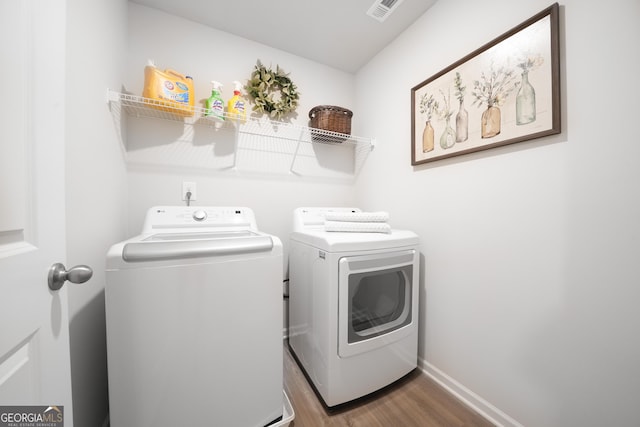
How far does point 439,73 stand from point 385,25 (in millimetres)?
582

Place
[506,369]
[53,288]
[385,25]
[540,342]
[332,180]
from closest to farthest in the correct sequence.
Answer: [53,288] → [540,342] → [506,369] → [385,25] → [332,180]

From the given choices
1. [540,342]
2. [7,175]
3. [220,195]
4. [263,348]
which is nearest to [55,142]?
[7,175]

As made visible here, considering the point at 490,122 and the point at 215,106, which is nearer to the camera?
the point at 490,122

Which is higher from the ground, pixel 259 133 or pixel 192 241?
pixel 259 133

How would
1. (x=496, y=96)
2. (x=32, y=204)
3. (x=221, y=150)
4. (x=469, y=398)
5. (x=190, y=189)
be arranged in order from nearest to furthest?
1. (x=32, y=204)
2. (x=496, y=96)
3. (x=469, y=398)
4. (x=190, y=189)
5. (x=221, y=150)

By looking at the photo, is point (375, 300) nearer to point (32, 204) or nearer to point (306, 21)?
point (32, 204)

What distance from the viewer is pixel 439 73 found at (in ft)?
4.46

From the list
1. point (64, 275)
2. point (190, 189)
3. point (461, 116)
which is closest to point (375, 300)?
point (461, 116)

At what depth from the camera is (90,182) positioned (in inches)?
36.7

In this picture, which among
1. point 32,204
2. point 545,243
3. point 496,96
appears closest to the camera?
point 32,204

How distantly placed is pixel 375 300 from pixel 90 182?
1494 mm

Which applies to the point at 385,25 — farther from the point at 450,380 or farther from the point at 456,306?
the point at 450,380

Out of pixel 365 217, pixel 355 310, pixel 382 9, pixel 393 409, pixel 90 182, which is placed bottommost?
pixel 393 409

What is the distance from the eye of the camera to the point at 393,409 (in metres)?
1.20
